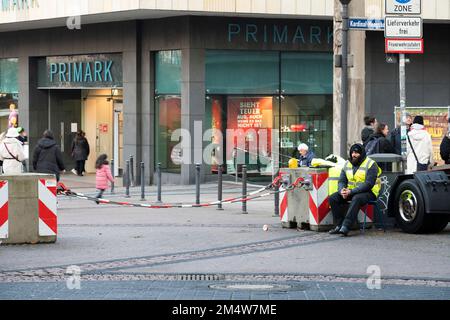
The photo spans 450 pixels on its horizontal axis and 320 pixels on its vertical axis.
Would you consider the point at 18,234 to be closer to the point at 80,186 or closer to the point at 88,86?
the point at 80,186

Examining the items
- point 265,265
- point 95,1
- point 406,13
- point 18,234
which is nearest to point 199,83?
point 95,1

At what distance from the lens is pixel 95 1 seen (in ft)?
93.1

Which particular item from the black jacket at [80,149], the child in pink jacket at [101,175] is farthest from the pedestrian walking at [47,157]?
the black jacket at [80,149]

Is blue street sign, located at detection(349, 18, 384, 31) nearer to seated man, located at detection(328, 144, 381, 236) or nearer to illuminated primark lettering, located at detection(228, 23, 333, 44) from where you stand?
seated man, located at detection(328, 144, 381, 236)

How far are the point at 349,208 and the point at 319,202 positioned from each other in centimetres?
59

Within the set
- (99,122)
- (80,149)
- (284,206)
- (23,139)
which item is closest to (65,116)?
(99,122)

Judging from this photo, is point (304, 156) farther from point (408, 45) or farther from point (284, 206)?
point (408, 45)

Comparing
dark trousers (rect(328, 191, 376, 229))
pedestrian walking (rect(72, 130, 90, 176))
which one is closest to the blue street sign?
dark trousers (rect(328, 191, 376, 229))

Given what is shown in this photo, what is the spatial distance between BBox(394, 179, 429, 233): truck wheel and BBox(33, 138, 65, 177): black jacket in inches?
333

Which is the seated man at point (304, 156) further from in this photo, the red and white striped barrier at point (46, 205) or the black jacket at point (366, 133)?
the red and white striped barrier at point (46, 205)

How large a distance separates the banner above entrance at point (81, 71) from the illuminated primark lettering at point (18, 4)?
2568mm

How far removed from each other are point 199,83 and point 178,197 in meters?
5.00

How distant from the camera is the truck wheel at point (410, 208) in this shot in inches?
614

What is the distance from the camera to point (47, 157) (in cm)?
2209
